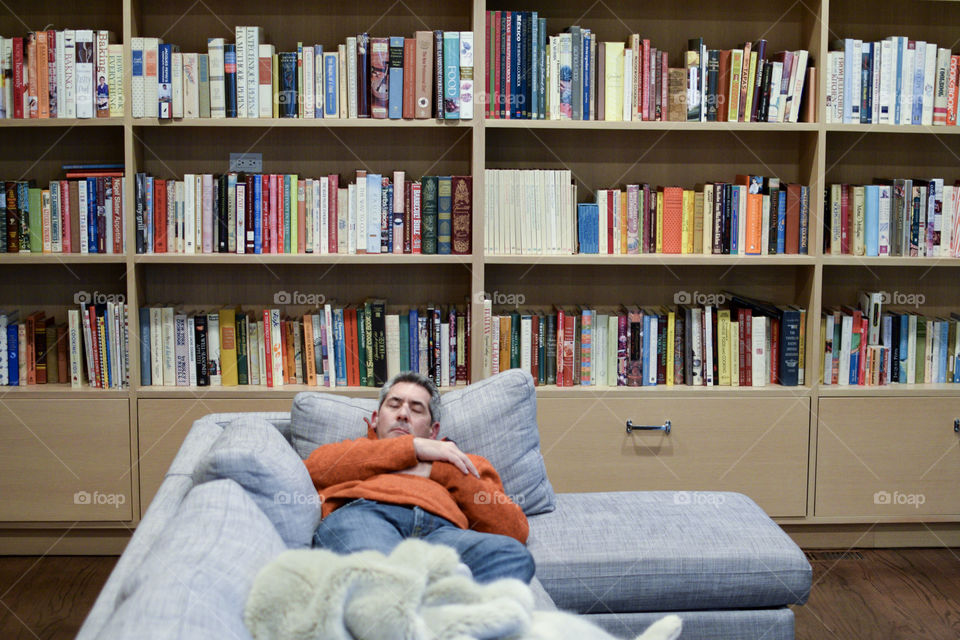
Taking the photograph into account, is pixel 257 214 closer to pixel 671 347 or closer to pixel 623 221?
pixel 623 221

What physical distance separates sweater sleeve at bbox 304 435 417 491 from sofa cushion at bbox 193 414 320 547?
0.15 meters

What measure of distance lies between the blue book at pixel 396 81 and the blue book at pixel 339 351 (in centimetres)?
71

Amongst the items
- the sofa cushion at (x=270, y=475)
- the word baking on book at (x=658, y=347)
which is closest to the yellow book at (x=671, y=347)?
the word baking on book at (x=658, y=347)

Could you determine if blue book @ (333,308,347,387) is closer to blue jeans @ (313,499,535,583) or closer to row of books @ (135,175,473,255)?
row of books @ (135,175,473,255)

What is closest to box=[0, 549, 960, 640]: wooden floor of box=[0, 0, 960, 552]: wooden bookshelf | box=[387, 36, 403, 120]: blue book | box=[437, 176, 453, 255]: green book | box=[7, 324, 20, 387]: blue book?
box=[0, 0, 960, 552]: wooden bookshelf

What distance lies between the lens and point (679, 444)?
3660mm

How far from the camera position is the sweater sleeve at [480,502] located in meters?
2.46

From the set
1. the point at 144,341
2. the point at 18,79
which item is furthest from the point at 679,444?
the point at 18,79

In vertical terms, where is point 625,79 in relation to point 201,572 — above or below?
above

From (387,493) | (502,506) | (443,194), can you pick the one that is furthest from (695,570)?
(443,194)

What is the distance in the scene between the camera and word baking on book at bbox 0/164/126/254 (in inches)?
139

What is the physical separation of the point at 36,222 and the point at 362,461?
1.78 metres

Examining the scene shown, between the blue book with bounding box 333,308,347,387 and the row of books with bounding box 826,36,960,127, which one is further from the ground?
the row of books with bounding box 826,36,960,127

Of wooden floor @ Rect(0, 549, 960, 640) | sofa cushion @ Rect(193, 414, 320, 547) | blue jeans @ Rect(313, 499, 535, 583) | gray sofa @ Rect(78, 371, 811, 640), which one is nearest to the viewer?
gray sofa @ Rect(78, 371, 811, 640)
